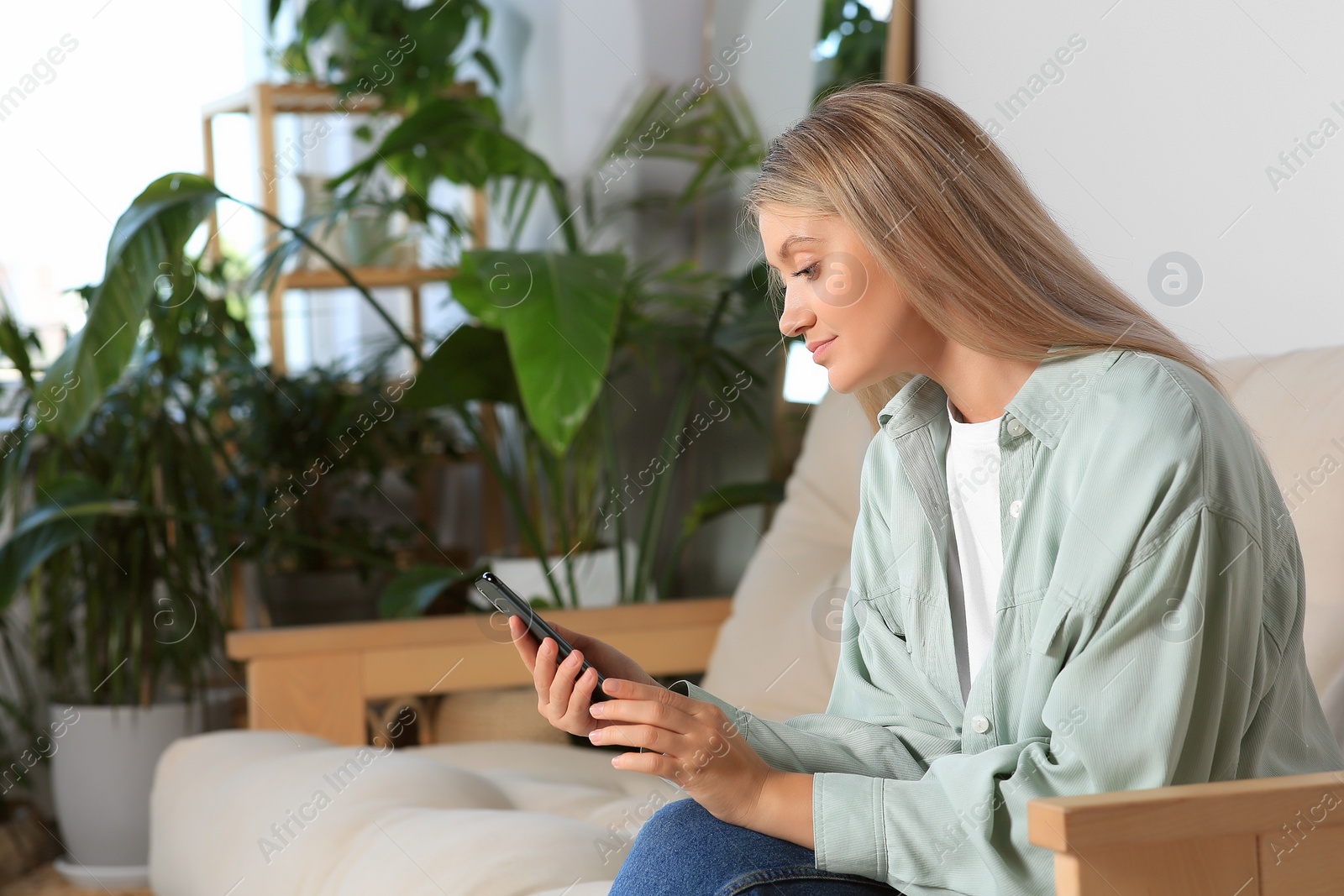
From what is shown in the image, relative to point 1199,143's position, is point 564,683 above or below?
below

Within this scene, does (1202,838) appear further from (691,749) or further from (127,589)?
(127,589)

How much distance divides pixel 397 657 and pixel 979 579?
1093mm

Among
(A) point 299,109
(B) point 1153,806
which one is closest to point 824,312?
(B) point 1153,806

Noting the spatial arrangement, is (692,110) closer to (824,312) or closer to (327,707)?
(327,707)

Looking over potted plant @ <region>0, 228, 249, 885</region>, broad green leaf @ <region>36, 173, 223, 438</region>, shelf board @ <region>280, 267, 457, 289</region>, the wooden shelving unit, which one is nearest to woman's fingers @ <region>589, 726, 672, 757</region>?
broad green leaf @ <region>36, 173, 223, 438</region>

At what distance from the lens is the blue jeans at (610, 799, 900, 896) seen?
0.78m

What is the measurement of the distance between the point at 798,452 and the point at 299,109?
1.64m

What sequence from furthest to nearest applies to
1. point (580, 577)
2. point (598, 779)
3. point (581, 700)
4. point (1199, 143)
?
point (580, 577) < point (598, 779) < point (1199, 143) < point (581, 700)

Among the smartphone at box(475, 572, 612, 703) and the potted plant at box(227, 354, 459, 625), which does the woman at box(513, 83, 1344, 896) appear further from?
the potted plant at box(227, 354, 459, 625)

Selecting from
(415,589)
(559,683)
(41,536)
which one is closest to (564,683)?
(559,683)

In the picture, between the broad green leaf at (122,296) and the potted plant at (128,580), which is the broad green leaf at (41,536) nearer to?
the potted plant at (128,580)

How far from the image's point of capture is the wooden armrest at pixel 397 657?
5.82 ft

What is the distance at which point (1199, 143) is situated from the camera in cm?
148

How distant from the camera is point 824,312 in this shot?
0.95m
